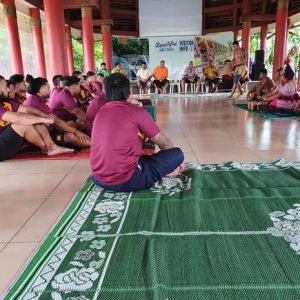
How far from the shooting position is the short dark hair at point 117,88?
245 centimetres

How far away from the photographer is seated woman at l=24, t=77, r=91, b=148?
3.94 metres

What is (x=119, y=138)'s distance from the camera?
238 centimetres

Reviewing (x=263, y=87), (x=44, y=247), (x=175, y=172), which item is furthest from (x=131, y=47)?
(x=44, y=247)

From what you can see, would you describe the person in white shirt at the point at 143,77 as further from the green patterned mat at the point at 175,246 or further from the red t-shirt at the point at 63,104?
the green patterned mat at the point at 175,246

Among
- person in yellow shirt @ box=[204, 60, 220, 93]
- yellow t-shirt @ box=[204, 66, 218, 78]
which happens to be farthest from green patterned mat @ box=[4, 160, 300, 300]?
yellow t-shirt @ box=[204, 66, 218, 78]

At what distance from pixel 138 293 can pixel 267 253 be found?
0.66m

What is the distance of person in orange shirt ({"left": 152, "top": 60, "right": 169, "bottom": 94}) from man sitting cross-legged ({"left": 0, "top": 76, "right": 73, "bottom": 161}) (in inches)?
402

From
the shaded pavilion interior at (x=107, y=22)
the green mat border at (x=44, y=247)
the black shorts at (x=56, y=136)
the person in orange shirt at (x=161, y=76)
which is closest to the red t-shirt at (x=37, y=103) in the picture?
the black shorts at (x=56, y=136)

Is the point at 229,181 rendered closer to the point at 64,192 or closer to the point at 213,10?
the point at 64,192

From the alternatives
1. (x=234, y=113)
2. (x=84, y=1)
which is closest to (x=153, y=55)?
(x=84, y=1)

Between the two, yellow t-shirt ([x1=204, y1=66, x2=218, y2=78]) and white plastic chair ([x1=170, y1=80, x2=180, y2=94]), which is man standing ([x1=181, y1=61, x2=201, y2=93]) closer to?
yellow t-shirt ([x1=204, y1=66, x2=218, y2=78])

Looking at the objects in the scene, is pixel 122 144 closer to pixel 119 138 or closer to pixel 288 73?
pixel 119 138

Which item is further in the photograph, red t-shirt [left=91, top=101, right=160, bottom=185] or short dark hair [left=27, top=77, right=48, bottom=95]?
short dark hair [left=27, top=77, right=48, bottom=95]

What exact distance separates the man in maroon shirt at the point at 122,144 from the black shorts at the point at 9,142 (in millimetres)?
1369
